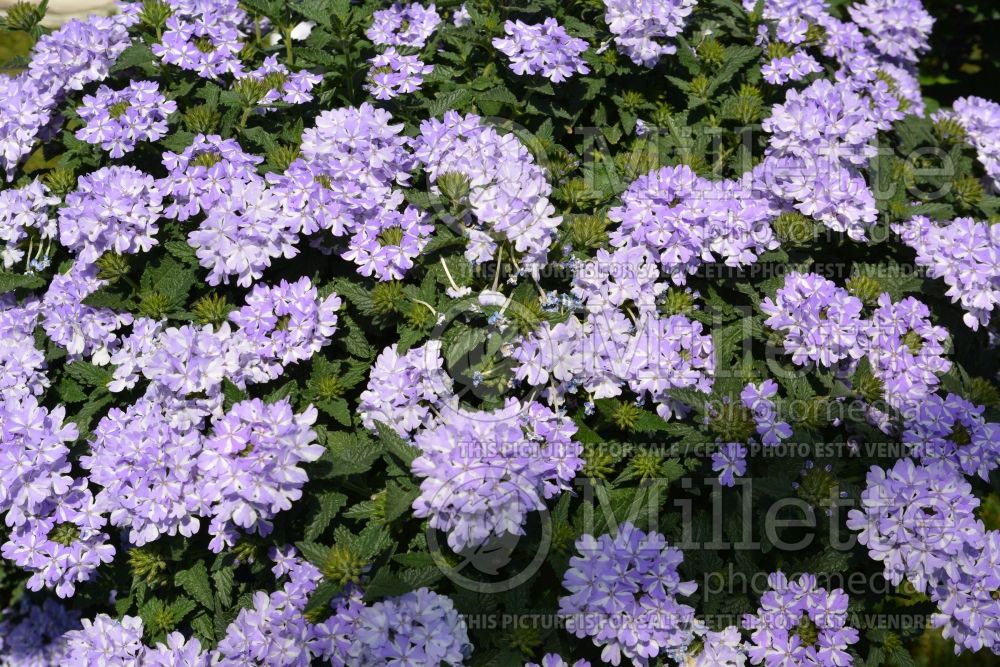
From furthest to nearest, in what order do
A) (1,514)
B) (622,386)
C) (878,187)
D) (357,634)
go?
(878,187)
(1,514)
(622,386)
(357,634)

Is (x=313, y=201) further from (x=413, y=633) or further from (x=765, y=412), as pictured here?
(x=765, y=412)

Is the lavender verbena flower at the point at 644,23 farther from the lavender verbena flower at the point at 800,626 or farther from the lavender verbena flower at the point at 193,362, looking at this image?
the lavender verbena flower at the point at 800,626

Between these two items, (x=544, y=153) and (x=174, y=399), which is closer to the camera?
(x=174, y=399)

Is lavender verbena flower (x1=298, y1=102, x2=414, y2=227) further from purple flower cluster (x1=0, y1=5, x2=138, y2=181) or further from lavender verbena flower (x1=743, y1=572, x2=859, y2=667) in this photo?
lavender verbena flower (x1=743, y1=572, x2=859, y2=667)

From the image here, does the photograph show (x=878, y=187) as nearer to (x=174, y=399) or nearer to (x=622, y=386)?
(x=622, y=386)

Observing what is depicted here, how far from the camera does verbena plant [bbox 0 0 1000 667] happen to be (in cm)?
285

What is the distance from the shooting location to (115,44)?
3916 mm

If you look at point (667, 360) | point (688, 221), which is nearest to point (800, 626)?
point (667, 360)

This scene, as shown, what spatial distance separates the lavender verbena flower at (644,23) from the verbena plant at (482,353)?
16 millimetres

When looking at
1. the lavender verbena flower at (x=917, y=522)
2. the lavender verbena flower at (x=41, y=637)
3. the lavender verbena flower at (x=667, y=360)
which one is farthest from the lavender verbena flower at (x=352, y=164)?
the lavender verbena flower at (x=41, y=637)

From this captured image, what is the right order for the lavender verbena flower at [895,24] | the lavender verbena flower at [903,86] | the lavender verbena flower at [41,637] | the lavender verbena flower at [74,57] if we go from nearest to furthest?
the lavender verbena flower at [74,57] < the lavender verbena flower at [41,637] < the lavender verbena flower at [903,86] < the lavender verbena flower at [895,24]

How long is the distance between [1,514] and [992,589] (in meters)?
3.90

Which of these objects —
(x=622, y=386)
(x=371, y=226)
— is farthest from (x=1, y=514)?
(x=622, y=386)

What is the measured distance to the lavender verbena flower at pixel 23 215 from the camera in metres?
3.61
